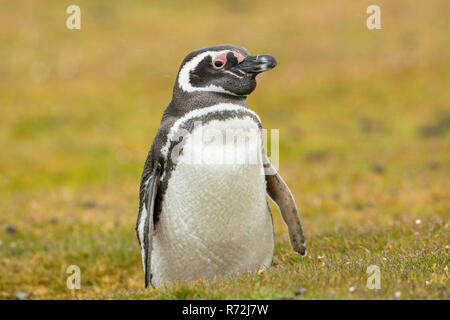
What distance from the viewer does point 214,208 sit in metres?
6.10

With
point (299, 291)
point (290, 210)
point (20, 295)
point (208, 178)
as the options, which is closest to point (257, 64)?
point (208, 178)

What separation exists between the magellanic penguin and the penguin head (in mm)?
10

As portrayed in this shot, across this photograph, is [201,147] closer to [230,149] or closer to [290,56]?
[230,149]

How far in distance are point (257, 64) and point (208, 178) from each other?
1293mm

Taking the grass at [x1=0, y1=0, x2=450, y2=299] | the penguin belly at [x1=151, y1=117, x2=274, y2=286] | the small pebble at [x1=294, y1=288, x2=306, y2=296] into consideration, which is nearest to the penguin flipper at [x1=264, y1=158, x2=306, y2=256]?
the grass at [x1=0, y1=0, x2=450, y2=299]

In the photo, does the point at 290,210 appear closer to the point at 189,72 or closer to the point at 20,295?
the point at 189,72

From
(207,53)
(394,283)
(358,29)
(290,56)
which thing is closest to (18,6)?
(290,56)

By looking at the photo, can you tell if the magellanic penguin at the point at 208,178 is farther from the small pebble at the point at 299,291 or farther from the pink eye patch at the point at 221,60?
the small pebble at the point at 299,291

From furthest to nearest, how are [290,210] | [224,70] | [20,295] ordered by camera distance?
[20,295]
[290,210]
[224,70]

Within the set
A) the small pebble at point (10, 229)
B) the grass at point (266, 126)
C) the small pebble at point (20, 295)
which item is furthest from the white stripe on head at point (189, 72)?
the small pebble at point (10, 229)

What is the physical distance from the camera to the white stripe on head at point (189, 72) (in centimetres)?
624

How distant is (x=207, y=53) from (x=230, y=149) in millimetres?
1094

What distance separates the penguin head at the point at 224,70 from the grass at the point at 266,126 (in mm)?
1966

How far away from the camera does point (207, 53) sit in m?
6.28
